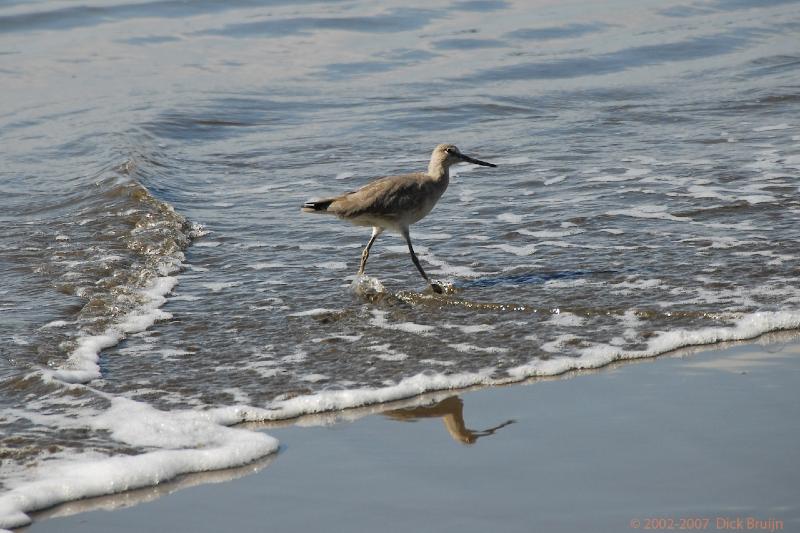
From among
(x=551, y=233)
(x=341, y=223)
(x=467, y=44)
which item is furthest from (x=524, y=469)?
(x=467, y=44)

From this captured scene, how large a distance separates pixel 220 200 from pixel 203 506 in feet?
20.4

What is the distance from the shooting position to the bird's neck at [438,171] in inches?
329

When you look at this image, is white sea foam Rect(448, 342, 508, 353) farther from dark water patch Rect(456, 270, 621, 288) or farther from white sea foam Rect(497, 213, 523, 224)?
white sea foam Rect(497, 213, 523, 224)

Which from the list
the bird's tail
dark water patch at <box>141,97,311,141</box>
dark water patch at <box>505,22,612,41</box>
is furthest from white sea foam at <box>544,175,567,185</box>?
dark water patch at <box>505,22,612,41</box>

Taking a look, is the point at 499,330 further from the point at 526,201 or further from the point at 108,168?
the point at 108,168

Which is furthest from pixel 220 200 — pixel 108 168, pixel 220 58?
pixel 220 58

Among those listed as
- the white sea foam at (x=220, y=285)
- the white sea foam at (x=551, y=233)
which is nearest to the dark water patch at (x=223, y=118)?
the white sea foam at (x=551, y=233)

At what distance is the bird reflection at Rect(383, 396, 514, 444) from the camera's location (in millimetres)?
5426

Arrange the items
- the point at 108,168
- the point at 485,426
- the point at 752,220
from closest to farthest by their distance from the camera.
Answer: the point at 485,426 < the point at 752,220 < the point at 108,168

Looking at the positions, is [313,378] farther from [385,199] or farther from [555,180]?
[555,180]

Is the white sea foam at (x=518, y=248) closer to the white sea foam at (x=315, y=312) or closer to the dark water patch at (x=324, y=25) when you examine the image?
the white sea foam at (x=315, y=312)

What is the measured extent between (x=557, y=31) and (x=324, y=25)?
3.89 meters

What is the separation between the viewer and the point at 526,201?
10086 mm

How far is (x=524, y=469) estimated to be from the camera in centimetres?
500
